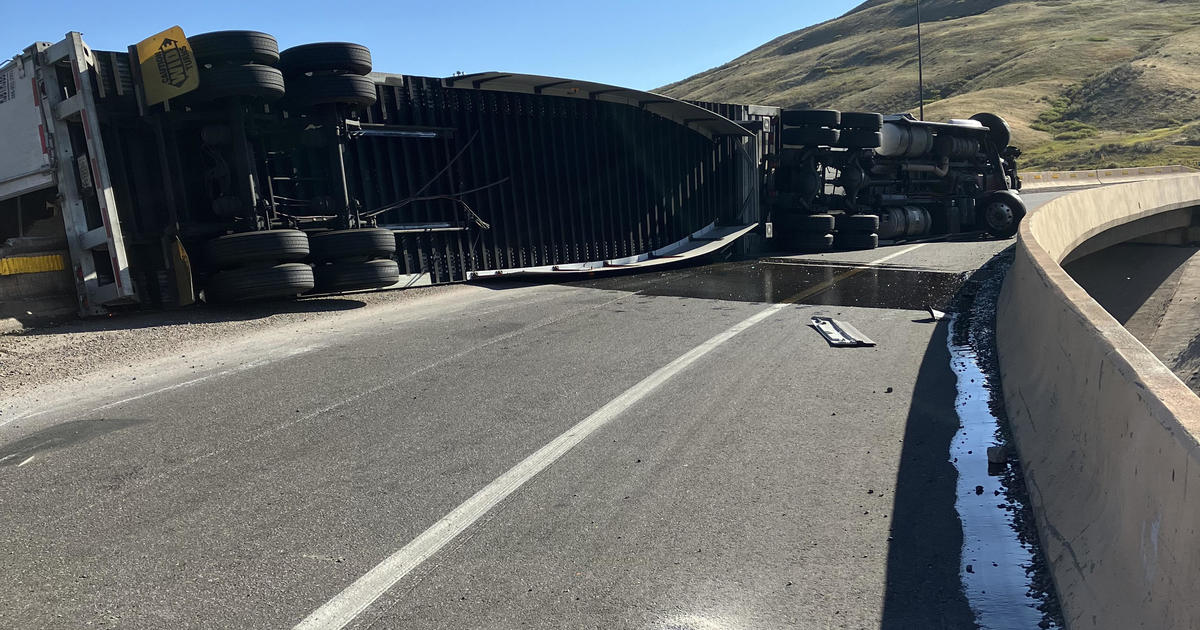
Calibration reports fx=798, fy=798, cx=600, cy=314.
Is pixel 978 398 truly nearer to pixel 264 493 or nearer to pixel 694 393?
pixel 694 393

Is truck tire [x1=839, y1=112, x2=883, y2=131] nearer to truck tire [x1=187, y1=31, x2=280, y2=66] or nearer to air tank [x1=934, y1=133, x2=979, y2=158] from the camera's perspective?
air tank [x1=934, y1=133, x2=979, y2=158]

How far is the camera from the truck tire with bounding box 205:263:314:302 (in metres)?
9.29

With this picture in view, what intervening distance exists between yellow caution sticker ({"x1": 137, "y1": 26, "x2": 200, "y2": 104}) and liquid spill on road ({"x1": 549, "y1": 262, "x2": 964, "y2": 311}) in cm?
630

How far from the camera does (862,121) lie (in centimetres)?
1928

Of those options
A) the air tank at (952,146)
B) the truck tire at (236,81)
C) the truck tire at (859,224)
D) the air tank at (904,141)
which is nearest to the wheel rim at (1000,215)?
the air tank at (952,146)

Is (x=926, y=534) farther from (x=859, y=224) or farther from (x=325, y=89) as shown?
(x=859, y=224)

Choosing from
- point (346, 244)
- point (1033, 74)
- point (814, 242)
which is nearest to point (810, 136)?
point (814, 242)

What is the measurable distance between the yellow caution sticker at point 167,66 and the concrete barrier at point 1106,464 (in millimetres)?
8973

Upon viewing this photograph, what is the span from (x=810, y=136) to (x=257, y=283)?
549 inches

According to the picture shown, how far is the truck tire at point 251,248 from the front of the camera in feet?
30.6

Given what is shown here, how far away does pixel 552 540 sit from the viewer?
3764mm

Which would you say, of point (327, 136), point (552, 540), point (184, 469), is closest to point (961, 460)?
point (552, 540)

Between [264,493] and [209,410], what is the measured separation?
5.95 ft

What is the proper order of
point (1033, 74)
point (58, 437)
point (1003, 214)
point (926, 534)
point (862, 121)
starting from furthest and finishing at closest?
point (1033, 74)
point (1003, 214)
point (862, 121)
point (58, 437)
point (926, 534)
